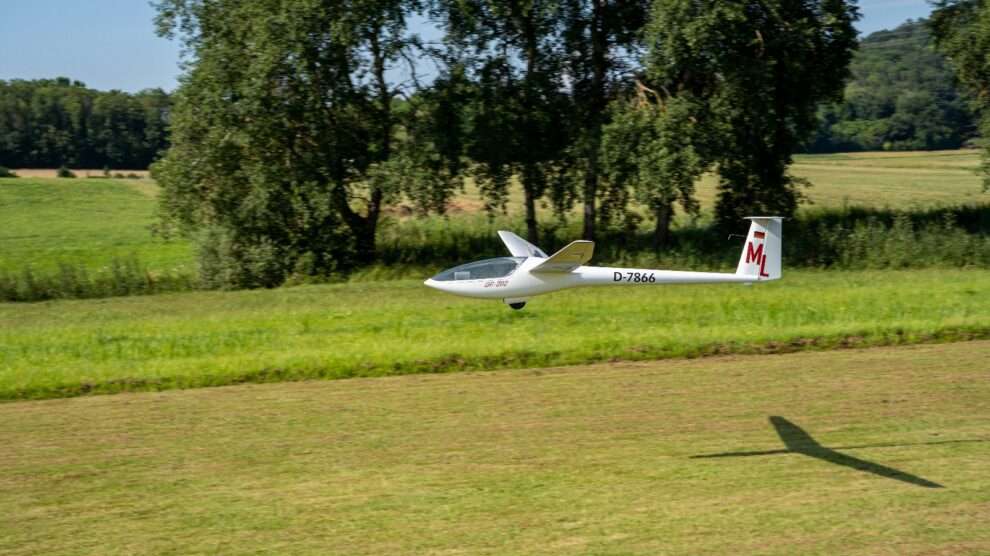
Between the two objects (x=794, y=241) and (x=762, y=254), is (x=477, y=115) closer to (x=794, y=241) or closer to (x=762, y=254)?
(x=794, y=241)

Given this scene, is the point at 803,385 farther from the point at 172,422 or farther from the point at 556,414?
the point at 172,422

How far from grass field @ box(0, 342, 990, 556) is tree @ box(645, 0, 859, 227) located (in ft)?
46.3

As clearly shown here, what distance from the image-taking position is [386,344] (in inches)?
669

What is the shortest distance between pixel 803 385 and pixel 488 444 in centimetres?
512

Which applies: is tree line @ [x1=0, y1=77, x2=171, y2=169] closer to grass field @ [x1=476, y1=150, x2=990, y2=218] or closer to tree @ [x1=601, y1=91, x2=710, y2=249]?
grass field @ [x1=476, y1=150, x2=990, y2=218]

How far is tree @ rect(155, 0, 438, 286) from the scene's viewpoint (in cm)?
2841

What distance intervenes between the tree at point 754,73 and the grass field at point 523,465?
14124 mm

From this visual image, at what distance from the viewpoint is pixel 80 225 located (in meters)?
47.7

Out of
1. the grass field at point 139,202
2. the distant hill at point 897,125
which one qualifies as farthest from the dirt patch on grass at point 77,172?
the distant hill at point 897,125

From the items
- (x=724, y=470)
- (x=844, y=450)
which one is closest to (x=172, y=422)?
(x=724, y=470)

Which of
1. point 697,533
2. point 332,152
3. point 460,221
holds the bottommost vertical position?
point 697,533

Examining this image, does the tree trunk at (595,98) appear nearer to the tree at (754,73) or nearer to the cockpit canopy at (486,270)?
the tree at (754,73)

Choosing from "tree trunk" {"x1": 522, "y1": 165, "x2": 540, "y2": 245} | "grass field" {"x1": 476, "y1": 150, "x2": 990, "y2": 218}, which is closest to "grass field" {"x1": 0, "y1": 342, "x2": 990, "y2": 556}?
"tree trunk" {"x1": 522, "y1": 165, "x2": 540, "y2": 245}

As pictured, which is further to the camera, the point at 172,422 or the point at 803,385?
the point at 803,385
